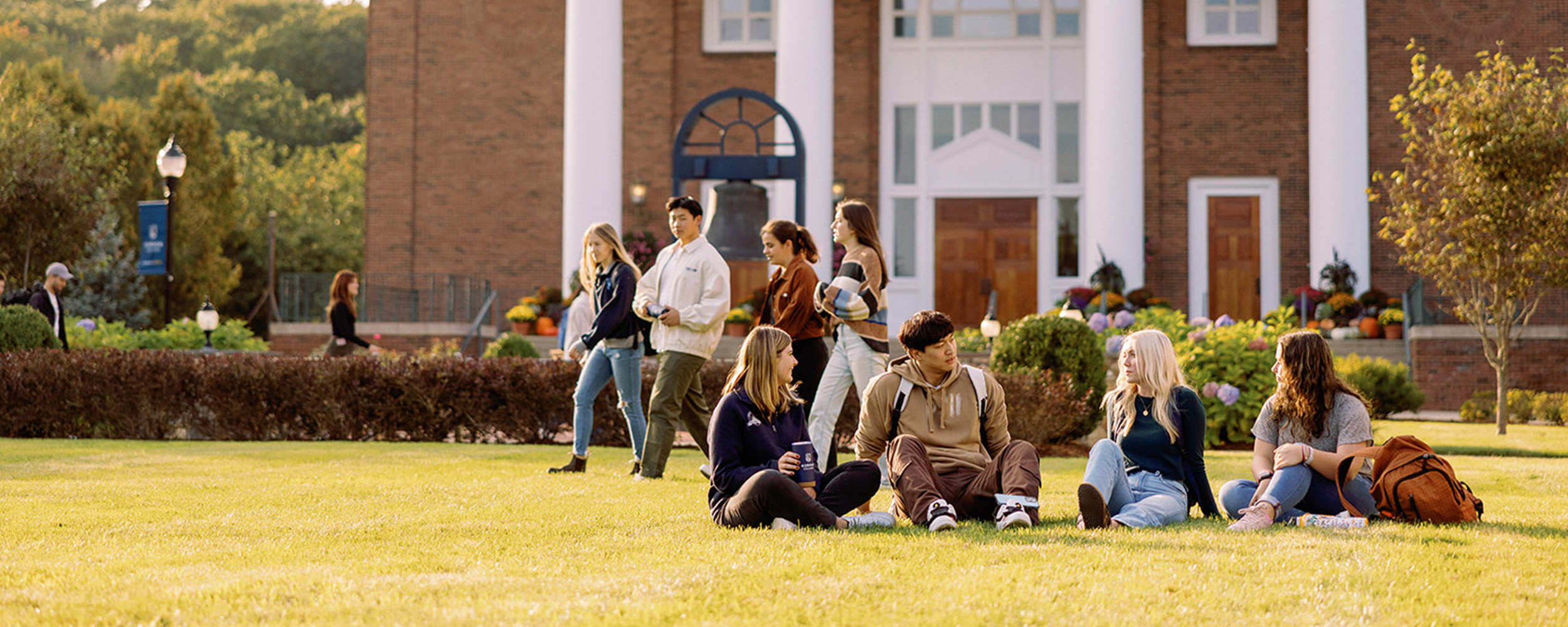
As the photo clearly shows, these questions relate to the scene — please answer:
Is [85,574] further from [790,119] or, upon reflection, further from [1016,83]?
[1016,83]

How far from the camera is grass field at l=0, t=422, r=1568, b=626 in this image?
402cm

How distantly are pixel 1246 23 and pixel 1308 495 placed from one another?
67.1ft

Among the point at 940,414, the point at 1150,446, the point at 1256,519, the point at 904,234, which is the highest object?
the point at 904,234

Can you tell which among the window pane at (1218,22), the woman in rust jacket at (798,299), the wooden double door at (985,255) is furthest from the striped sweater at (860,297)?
the window pane at (1218,22)

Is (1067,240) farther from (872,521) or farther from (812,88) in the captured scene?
(872,521)

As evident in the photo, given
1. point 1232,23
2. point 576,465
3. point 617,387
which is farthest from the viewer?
point 1232,23

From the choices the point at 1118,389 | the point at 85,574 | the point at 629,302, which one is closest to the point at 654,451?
the point at 629,302

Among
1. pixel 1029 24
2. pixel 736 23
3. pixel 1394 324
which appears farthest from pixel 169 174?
pixel 1394 324

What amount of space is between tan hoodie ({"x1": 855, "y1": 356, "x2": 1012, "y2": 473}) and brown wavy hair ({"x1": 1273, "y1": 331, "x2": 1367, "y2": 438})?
4.06ft

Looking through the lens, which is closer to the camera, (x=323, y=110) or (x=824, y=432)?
(x=824, y=432)

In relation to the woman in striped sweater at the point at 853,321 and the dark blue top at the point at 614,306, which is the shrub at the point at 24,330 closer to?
the dark blue top at the point at 614,306

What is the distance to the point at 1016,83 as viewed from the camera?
25.5m

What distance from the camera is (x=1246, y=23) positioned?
25.1 m

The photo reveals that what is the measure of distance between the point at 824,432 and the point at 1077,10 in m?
19.2
